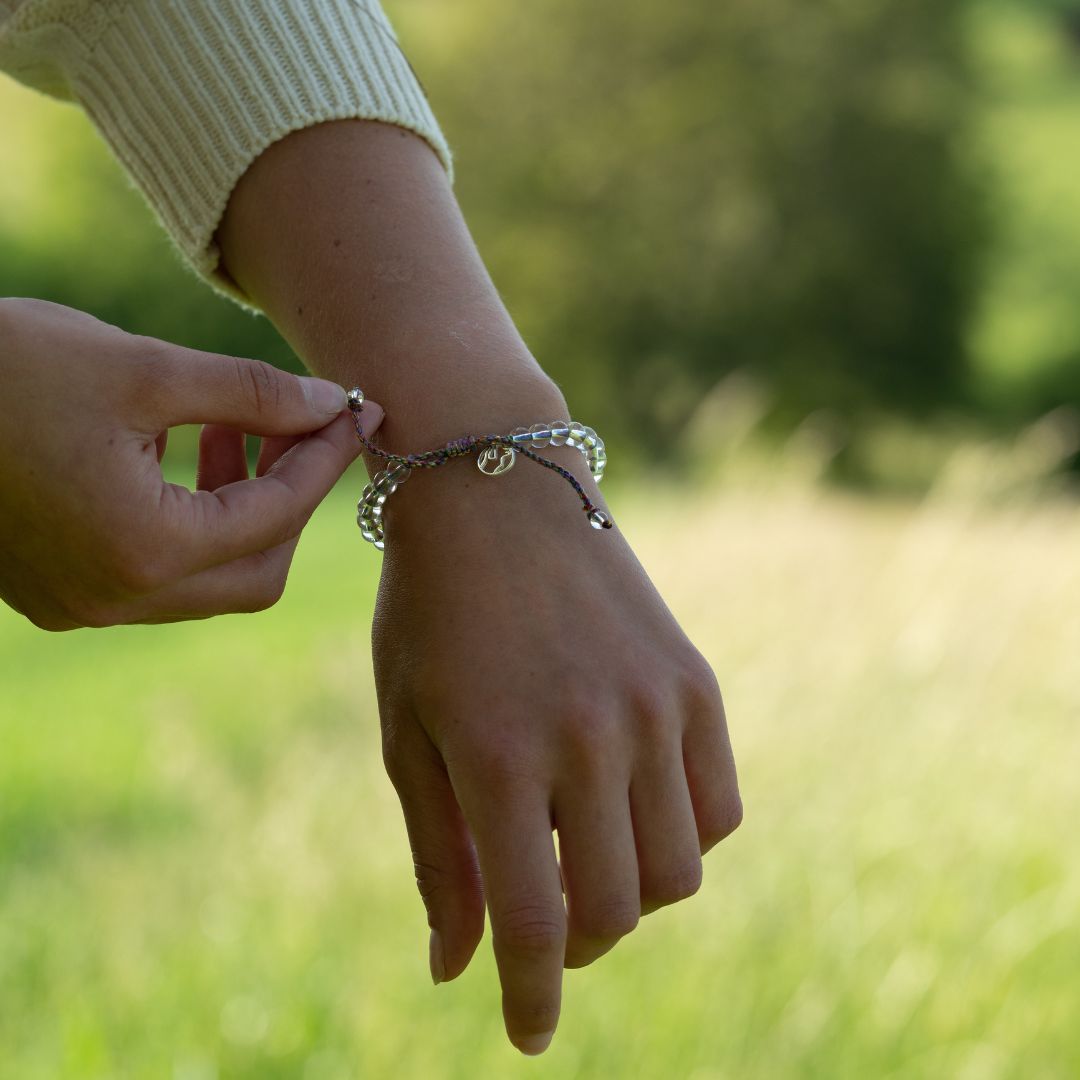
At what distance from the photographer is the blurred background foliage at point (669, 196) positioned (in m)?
18.5

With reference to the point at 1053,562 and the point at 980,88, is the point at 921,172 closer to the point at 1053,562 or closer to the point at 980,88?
the point at 980,88

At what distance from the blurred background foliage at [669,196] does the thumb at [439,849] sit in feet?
54.9

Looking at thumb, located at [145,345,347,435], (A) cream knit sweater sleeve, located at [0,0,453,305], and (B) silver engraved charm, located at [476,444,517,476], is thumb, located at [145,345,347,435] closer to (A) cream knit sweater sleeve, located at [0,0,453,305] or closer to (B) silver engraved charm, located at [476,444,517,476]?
(B) silver engraved charm, located at [476,444,517,476]

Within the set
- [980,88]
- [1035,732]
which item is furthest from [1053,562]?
[980,88]

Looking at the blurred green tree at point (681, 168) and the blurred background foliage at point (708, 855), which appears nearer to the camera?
the blurred background foliage at point (708, 855)

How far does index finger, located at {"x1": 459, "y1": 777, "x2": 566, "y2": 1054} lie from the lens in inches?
36.1

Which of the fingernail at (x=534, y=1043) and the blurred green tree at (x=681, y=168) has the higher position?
the fingernail at (x=534, y=1043)

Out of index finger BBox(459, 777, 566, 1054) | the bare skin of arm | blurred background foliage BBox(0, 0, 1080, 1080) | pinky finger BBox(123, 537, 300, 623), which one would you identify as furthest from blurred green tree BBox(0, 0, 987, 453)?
index finger BBox(459, 777, 566, 1054)

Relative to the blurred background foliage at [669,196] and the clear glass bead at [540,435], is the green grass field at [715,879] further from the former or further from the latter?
the blurred background foliage at [669,196]

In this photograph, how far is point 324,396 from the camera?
3.45ft

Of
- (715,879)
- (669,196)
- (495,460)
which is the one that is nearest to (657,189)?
(669,196)

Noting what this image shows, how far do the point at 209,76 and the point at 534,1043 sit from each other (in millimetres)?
896

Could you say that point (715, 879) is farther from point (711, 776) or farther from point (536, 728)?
point (536, 728)

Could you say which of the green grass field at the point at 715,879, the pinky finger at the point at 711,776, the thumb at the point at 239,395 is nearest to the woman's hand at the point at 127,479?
the thumb at the point at 239,395
